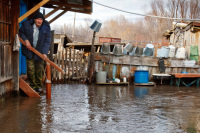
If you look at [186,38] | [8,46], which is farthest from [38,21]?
[186,38]

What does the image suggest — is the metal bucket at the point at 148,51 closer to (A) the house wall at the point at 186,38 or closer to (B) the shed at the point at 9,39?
(A) the house wall at the point at 186,38

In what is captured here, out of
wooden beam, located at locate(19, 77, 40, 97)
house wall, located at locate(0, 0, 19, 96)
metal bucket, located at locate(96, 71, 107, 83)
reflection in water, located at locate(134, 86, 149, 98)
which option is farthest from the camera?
metal bucket, located at locate(96, 71, 107, 83)

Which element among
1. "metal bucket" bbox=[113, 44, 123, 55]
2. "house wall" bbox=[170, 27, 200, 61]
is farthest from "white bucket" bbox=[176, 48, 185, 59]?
"metal bucket" bbox=[113, 44, 123, 55]

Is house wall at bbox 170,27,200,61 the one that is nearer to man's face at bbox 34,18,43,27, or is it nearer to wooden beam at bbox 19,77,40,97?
man's face at bbox 34,18,43,27

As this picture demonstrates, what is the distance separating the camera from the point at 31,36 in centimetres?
716

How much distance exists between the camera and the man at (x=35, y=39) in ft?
23.1

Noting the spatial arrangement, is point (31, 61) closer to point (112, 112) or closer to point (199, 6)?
point (112, 112)

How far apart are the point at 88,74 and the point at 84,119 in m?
8.17

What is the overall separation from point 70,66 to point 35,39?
5.45 m

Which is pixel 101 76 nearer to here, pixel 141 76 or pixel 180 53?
pixel 141 76

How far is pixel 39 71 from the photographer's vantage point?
7.51 meters

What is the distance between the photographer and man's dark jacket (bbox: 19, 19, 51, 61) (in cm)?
704

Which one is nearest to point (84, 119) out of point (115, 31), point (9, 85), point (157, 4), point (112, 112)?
point (112, 112)

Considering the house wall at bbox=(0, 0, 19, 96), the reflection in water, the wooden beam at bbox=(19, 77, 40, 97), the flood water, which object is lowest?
the reflection in water
